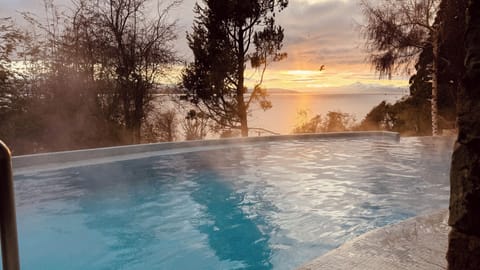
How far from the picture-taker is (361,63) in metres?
10.5

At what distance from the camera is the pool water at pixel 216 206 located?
3324 mm

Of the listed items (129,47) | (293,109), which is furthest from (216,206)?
(293,109)

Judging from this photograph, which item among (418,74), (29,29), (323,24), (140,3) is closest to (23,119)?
(29,29)

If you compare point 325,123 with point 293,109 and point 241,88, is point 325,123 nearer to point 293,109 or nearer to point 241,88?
point 293,109

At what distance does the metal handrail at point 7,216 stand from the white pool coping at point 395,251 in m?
1.21

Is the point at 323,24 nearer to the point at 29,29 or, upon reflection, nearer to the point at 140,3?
the point at 140,3

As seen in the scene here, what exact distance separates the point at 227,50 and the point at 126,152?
4924 mm

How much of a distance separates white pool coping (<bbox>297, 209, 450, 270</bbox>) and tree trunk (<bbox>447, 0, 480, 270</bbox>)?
0.81 metres

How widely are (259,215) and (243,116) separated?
713cm

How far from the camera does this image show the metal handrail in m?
0.93

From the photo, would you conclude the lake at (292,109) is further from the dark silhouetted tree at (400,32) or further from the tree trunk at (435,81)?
the tree trunk at (435,81)

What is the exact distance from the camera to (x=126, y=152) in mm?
7062

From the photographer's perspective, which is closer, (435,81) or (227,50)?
(435,81)

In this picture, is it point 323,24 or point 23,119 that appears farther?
point 323,24
